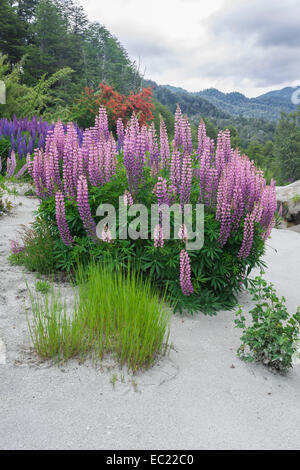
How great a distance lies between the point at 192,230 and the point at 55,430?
211 cm

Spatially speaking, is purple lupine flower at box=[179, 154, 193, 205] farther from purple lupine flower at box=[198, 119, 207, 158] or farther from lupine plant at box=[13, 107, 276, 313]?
purple lupine flower at box=[198, 119, 207, 158]

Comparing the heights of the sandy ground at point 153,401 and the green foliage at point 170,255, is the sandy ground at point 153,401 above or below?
below

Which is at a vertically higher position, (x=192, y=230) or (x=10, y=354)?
(x=192, y=230)

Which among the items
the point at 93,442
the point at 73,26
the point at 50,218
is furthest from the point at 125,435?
the point at 73,26

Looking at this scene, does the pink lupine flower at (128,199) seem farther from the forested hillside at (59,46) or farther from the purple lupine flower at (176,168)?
the forested hillside at (59,46)

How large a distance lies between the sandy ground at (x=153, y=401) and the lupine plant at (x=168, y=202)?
64 centimetres

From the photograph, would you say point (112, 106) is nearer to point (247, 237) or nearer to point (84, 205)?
point (84, 205)

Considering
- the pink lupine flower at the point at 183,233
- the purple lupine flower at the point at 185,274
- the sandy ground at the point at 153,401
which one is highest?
the pink lupine flower at the point at 183,233

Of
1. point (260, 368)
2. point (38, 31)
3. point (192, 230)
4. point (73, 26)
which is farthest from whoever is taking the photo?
point (73, 26)

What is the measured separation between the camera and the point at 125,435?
2.18 m

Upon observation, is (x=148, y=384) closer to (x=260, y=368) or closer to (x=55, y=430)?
(x=55, y=430)

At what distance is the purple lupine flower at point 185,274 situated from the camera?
3277 millimetres

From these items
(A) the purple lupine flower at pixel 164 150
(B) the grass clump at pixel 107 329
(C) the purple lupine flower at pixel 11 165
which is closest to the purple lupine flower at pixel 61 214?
(B) the grass clump at pixel 107 329
